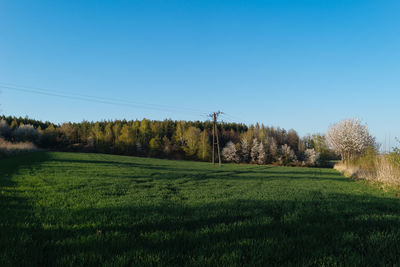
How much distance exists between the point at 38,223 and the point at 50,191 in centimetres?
477

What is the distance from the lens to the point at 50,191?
852 cm

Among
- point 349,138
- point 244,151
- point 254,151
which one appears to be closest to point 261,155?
point 254,151

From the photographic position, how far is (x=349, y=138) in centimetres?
4288

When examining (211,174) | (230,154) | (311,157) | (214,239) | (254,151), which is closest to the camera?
(214,239)

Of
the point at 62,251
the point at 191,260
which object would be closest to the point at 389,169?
the point at 191,260

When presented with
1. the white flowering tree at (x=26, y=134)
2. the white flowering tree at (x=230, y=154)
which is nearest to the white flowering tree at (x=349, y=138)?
the white flowering tree at (x=230, y=154)

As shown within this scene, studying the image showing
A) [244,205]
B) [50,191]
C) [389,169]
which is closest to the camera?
[244,205]

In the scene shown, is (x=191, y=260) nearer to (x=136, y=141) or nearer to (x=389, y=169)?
(x=389, y=169)

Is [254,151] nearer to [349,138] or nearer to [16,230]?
[349,138]

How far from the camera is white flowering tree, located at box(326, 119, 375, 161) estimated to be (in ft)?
139

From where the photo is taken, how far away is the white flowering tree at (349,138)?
4244 centimetres

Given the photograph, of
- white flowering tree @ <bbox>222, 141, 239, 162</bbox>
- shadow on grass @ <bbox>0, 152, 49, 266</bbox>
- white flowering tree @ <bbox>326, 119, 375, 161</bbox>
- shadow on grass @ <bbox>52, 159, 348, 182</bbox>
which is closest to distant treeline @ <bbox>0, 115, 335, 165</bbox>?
white flowering tree @ <bbox>222, 141, 239, 162</bbox>

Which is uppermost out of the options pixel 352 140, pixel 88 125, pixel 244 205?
pixel 88 125

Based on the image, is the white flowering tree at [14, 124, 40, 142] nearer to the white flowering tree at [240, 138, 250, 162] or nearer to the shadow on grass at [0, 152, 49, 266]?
the white flowering tree at [240, 138, 250, 162]
